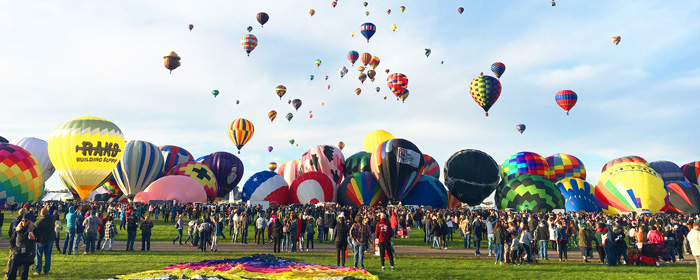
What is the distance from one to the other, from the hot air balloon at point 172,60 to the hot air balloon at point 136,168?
8.48 metres

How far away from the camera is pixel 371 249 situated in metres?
19.0

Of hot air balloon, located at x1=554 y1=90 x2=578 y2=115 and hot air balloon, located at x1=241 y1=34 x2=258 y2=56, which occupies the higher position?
hot air balloon, located at x1=241 y1=34 x2=258 y2=56

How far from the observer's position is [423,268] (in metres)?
13.4

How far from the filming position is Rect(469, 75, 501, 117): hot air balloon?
45.2 meters

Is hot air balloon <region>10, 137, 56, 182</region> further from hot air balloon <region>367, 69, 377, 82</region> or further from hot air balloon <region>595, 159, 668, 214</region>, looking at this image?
hot air balloon <region>595, 159, 668, 214</region>

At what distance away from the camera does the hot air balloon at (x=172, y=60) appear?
46.9 meters

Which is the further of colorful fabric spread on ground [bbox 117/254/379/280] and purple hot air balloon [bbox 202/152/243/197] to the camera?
purple hot air balloon [bbox 202/152/243/197]

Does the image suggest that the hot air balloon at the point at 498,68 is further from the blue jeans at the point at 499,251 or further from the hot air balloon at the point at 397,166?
the blue jeans at the point at 499,251

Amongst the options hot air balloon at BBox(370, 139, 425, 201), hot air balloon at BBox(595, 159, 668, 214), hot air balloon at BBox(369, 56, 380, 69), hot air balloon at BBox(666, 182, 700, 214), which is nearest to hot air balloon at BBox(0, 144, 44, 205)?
hot air balloon at BBox(370, 139, 425, 201)

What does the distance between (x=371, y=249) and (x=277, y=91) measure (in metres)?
46.2

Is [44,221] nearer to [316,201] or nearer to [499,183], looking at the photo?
[316,201]

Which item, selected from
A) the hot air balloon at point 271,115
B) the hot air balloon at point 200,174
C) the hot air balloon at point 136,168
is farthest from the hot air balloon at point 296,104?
the hot air balloon at point 136,168

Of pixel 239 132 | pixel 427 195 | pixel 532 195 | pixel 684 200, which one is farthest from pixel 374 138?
pixel 684 200

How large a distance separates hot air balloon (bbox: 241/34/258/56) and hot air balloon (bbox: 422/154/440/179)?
2312cm
